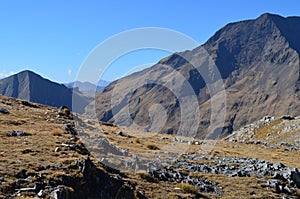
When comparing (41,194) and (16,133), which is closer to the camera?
(41,194)

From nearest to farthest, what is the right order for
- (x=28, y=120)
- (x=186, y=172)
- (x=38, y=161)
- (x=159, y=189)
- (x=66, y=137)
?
(x=38, y=161) < (x=159, y=189) < (x=186, y=172) < (x=66, y=137) < (x=28, y=120)

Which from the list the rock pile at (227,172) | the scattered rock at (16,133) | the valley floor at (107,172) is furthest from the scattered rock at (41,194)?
the scattered rock at (16,133)

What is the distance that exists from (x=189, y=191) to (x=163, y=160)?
799 cm

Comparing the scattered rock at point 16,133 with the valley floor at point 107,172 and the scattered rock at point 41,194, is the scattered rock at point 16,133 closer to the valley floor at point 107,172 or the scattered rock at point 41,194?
the valley floor at point 107,172

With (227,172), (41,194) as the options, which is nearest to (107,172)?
(41,194)

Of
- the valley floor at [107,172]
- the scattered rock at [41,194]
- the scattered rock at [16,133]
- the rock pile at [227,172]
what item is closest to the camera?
the scattered rock at [41,194]

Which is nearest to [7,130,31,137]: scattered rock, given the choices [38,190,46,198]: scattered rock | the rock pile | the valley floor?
the valley floor

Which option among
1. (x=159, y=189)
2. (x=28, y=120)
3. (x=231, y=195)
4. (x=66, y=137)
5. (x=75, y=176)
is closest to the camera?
(x=75, y=176)

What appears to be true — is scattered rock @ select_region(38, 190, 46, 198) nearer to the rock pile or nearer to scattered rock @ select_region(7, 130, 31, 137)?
the rock pile

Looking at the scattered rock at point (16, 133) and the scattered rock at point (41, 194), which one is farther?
the scattered rock at point (16, 133)

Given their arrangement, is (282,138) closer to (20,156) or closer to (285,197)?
(285,197)

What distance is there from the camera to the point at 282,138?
4102 inches

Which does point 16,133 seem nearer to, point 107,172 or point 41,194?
point 107,172

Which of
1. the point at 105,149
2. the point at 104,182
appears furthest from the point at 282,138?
the point at 104,182
